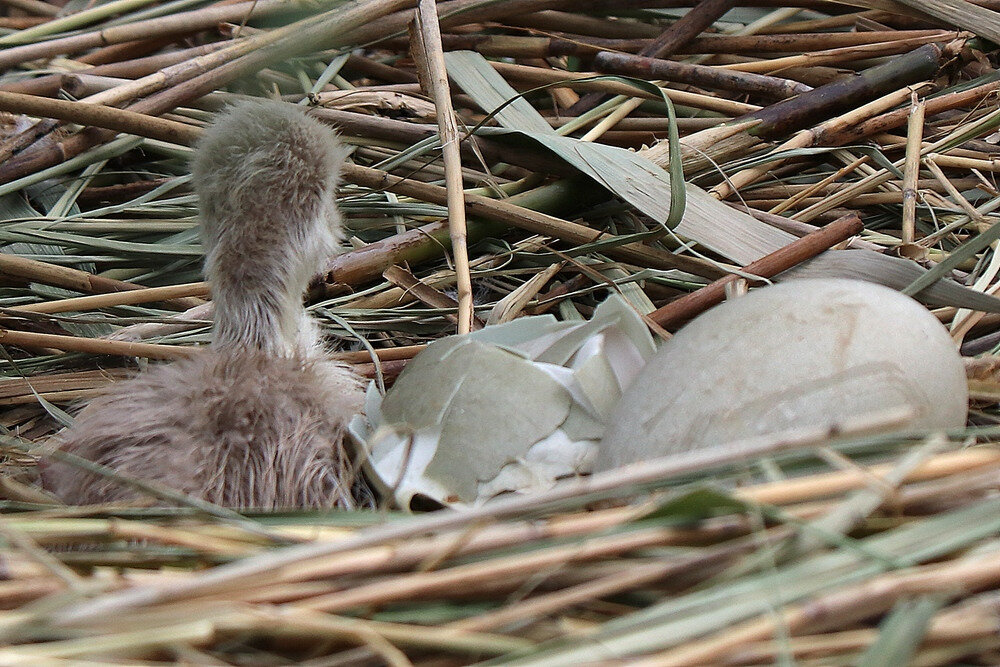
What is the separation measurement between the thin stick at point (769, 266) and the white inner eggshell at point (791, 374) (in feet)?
1.02

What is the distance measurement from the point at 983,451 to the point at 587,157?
1011 mm

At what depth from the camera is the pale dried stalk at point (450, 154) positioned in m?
1.52

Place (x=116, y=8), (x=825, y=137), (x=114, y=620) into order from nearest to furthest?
(x=114, y=620) < (x=825, y=137) < (x=116, y=8)

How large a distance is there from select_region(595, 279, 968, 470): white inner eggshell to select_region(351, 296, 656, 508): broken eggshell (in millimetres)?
82

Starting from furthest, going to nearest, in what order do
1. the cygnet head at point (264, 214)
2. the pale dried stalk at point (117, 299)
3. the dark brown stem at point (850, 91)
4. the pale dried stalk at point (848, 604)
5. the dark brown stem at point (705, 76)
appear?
the dark brown stem at point (705, 76), the dark brown stem at point (850, 91), the pale dried stalk at point (117, 299), the cygnet head at point (264, 214), the pale dried stalk at point (848, 604)

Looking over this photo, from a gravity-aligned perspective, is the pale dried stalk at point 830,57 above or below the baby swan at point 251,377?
above

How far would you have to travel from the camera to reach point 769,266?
5.09ft

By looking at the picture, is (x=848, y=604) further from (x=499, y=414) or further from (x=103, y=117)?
(x=103, y=117)

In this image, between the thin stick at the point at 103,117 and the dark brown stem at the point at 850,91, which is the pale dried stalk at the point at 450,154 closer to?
the thin stick at the point at 103,117

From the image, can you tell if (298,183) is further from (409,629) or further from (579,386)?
(409,629)

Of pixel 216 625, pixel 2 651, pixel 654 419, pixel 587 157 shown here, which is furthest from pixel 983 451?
pixel 587 157

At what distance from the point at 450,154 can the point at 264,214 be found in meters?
0.40

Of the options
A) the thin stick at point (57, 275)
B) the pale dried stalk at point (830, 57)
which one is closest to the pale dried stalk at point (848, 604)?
the thin stick at point (57, 275)

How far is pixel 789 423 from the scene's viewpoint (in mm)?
1041
